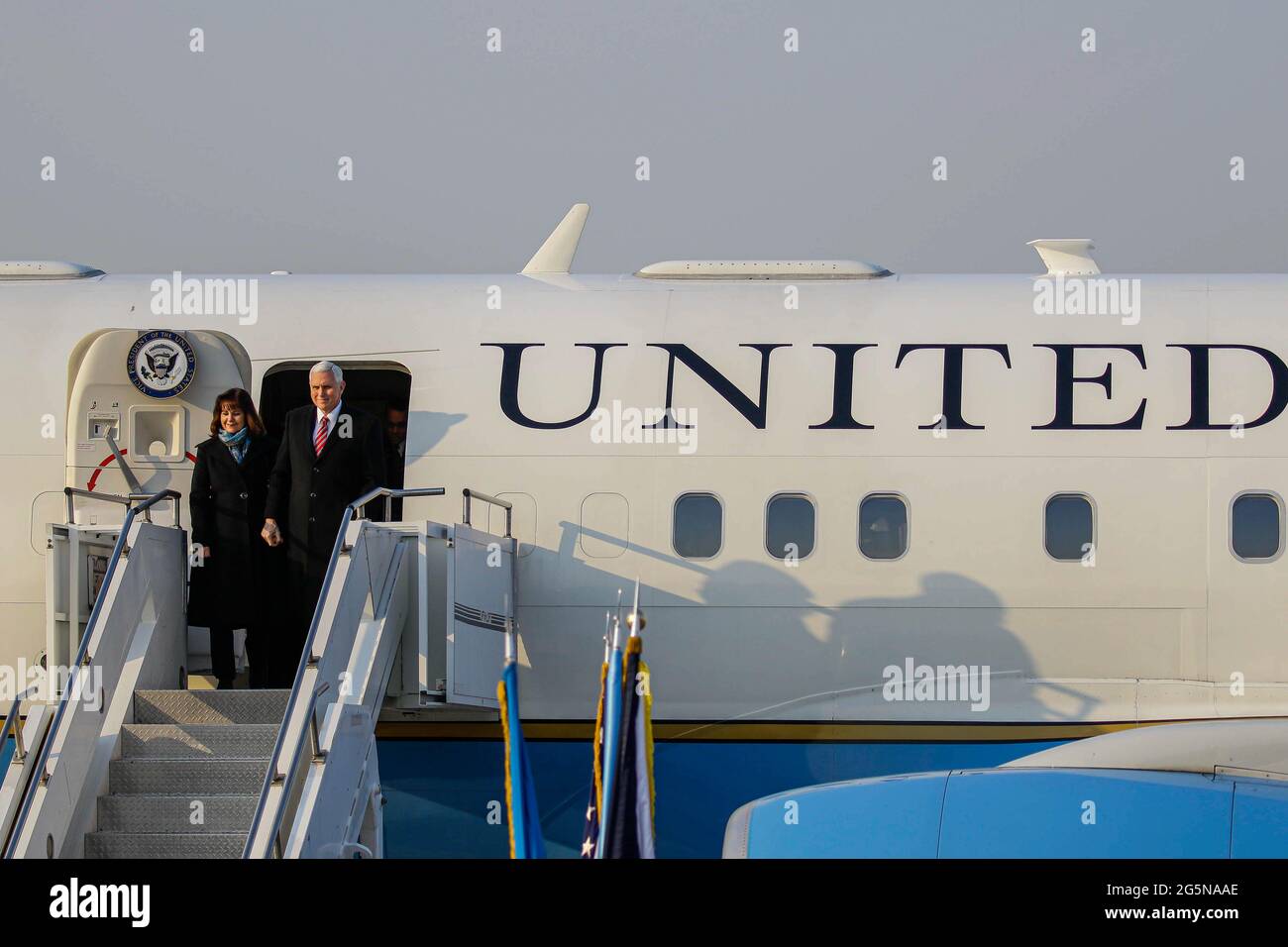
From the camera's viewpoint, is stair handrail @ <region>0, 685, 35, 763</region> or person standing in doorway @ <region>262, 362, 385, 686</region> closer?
stair handrail @ <region>0, 685, 35, 763</region>

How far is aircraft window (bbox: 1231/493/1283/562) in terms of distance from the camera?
10.8m

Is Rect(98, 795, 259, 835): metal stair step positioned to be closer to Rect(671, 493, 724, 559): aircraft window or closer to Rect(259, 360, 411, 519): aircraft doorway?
Rect(259, 360, 411, 519): aircraft doorway

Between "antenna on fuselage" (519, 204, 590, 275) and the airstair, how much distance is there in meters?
2.44

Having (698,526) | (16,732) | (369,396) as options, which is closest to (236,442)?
(369,396)

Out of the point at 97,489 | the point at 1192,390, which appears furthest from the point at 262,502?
the point at 1192,390

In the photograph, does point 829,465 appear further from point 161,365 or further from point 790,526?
point 161,365

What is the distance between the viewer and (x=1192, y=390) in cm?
1102

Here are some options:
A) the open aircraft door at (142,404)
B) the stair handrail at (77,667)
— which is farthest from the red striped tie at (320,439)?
the open aircraft door at (142,404)

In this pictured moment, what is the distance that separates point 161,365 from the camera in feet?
37.8

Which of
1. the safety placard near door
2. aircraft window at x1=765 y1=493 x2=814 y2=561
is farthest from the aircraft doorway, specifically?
aircraft window at x1=765 y1=493 x2=814 y2=561

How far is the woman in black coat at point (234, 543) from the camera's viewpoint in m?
10.5

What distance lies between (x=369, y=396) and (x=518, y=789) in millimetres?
5726

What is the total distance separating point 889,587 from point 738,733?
1442 mm

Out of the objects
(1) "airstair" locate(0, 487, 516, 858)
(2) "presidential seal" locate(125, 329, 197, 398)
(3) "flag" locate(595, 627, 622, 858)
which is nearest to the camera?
(3) "flag" locate(595, 627, 622, 858)
